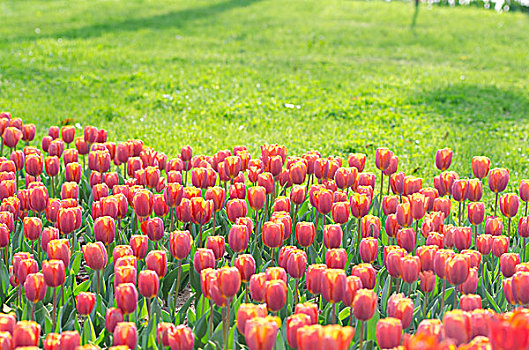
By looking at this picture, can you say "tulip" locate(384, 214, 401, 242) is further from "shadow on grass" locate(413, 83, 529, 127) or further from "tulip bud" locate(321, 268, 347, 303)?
"shadow on grass" locate(413, 83, 529, 127)

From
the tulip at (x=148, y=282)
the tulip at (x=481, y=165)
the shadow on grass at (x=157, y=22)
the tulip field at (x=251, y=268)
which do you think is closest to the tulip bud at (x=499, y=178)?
→ the tulip field at (x=251, y=268)

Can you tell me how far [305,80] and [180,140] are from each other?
3793 millimetres

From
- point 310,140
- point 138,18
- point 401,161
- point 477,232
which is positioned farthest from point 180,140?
point 138,18

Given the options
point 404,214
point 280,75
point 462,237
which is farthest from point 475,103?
point 462,237

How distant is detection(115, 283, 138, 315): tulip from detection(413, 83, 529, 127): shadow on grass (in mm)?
6230

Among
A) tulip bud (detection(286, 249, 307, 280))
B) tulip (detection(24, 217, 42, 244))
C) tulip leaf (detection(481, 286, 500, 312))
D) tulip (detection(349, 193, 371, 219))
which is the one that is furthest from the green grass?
tulip bud (detection(286, 249, 307, 280))

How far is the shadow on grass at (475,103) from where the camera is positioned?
793cm

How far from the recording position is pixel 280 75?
400 inches

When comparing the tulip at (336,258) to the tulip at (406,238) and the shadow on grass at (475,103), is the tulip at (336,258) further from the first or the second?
the shadow on grass at (475,103)

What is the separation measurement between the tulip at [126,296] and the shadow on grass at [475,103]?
6.23 meters

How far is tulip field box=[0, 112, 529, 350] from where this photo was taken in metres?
2.04

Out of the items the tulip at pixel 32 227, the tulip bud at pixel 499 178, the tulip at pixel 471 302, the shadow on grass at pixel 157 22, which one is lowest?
the tulip at pixel 471 302

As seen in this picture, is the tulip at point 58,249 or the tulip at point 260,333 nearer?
the tulip at point 260,333

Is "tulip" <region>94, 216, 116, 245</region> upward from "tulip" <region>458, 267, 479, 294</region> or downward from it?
upward
